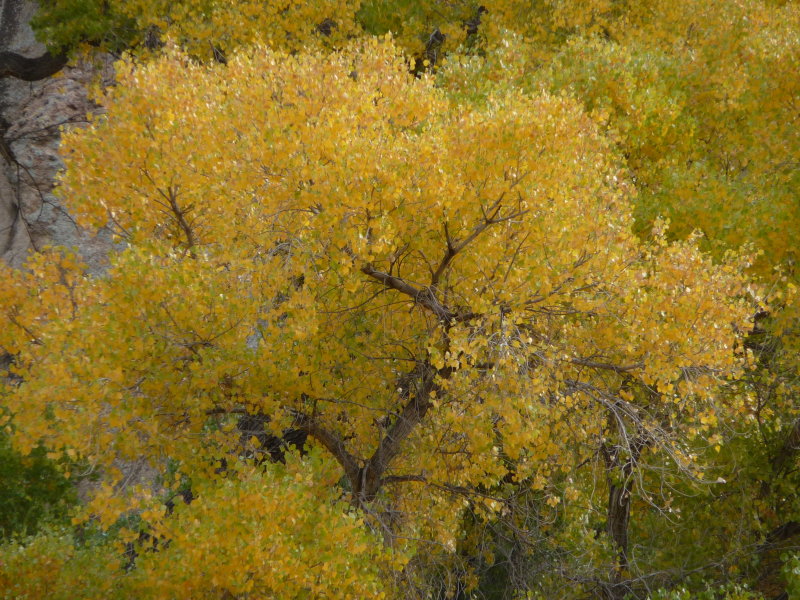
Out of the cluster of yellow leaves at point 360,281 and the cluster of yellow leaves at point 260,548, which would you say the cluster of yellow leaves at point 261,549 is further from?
the cluster of yellow leaves at point 360,281

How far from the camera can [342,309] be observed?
11.7 meters

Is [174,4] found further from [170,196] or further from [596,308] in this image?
[596,308]

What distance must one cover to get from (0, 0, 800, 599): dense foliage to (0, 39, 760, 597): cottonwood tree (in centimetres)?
5

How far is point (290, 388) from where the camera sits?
11562mm

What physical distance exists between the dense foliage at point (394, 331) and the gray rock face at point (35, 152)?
1054 cm

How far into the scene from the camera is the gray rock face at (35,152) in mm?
23812

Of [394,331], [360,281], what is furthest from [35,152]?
[360,281]

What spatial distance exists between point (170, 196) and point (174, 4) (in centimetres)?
974

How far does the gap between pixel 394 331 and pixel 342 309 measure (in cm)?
111

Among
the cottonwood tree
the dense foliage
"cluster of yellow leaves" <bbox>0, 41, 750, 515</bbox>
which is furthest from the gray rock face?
"cluster of yellow leaves" <bbox>0, 41, 750, 515</bbox>

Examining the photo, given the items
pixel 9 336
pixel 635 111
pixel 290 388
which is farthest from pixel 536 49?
pixel 9 336

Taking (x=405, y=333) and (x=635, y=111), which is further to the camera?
(x=635, y=111)

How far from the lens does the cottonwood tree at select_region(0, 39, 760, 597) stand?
32.3ft

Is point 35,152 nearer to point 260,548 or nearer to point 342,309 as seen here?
point 342,309
